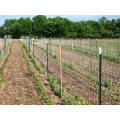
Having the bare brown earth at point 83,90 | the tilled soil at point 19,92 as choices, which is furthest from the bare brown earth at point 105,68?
the tilled soil at point 19,92

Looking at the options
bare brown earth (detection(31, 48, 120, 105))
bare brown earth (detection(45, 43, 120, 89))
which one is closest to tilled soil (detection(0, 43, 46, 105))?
bare brown earth (detection(31, 48, 120, 105))

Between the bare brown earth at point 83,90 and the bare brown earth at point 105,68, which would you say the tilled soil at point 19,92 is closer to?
the bare brown earth at point 83,90

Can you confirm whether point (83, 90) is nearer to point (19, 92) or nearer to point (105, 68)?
point (19, 92)

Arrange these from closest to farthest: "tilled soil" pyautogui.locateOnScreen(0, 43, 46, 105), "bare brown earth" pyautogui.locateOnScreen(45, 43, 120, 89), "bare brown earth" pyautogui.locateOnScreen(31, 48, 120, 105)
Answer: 1. "tilled soil" pyautogui.locateOnScreen(0, 43, 46, 105)
2. "bare brown earth" pyautogui.locateOnScreen(31, 48, 120, 105)
3. "bare brown earth" pyautogui.locateOnScreen(45, 43, 120, 89)

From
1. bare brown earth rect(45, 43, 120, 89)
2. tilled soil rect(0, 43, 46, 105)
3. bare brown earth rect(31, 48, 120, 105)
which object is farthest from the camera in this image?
bare brown earth rect(45, 43, 120, 89)

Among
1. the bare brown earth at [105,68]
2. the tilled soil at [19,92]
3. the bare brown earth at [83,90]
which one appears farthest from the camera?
the bare brown earth at [105,68]

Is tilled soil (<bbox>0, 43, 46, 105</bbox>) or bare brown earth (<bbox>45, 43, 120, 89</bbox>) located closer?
tilled soil (<bbox>0, 43, 46, 105</bbox>)

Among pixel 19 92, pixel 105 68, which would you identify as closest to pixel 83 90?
pixel 19 92

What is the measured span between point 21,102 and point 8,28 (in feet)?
53.9

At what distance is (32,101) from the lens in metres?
4.36

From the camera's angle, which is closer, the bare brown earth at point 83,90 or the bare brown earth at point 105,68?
the bare brown earth at point 83,90

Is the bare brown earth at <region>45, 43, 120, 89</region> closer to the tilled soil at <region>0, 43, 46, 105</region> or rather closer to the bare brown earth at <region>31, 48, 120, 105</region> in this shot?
the bare brown earth at <region>31, 48, 120, 105</region>

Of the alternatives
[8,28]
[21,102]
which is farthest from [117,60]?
[8,28]
